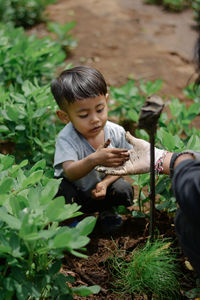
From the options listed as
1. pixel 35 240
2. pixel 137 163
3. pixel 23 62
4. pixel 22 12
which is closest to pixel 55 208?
pixel 35 240

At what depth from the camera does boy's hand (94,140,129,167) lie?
7.22 feet

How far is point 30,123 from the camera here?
9.25 feet

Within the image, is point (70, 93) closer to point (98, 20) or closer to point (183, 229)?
point (183, 229)

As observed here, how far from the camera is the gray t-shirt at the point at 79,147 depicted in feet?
8.06

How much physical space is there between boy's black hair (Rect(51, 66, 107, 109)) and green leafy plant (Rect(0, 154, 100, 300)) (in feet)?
2.17

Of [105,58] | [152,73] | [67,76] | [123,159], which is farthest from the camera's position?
[105,58]

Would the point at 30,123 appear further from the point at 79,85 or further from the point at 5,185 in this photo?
the point at 5,185

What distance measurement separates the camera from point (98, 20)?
6.84m

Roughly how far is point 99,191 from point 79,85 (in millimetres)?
641

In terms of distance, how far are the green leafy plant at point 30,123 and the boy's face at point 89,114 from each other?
40 centimetres

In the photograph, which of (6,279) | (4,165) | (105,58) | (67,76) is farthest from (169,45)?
(6,279)

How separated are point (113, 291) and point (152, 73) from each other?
11.6ft

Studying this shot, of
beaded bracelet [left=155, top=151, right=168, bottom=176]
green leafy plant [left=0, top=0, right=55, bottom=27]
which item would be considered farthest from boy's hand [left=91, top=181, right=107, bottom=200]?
green leafy plant [left=0, top=0, right=55, bottom=27]

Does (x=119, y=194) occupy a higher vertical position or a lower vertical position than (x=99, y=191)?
lower
